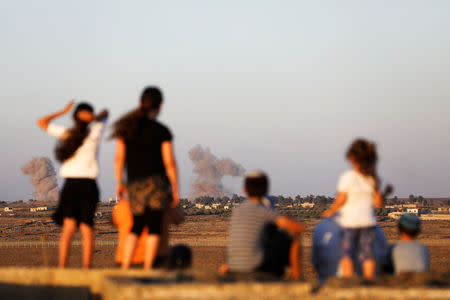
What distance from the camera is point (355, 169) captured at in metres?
6.26

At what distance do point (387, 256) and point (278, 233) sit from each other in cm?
132

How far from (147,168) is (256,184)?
1.24 meters

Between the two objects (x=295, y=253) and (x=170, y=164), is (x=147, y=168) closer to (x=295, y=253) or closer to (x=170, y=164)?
(x=170, y=164)

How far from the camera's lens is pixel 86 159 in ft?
22.5

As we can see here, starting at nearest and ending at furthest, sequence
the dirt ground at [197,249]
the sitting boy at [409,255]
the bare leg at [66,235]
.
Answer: the sitting boy at [409,255] → the bare leg at [66,235] → the dirt ground at [197,249]

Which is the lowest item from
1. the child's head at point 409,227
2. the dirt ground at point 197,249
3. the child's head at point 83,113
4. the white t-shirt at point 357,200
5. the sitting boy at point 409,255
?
the dirt ground at point 197,249

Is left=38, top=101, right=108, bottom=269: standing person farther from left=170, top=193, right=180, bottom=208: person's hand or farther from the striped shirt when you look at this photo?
the striped shirt

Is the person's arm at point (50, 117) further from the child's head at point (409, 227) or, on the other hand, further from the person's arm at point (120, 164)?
the child's head at point (409, 227)

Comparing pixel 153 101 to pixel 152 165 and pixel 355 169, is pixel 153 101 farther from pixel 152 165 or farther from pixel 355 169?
pixel 355 169

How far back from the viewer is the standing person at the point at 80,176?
6.75 metres

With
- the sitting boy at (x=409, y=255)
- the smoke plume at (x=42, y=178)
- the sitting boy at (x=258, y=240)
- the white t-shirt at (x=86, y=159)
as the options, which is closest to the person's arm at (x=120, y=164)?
the white t-shirt at (x=86, y=159)

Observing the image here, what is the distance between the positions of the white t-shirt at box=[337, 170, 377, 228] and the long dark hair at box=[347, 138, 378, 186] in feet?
0.20

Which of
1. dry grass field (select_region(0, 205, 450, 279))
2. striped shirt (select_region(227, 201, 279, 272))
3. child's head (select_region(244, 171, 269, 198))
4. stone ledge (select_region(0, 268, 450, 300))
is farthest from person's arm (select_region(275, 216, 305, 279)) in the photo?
dry grass field (select_region(0, 205, 450, 279))

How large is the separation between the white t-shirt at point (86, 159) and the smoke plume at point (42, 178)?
165 metres
